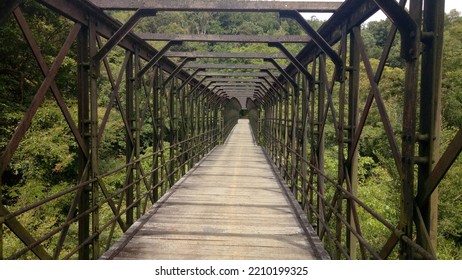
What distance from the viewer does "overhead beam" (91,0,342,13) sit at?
511 cm

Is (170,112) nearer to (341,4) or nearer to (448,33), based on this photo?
(341,4)

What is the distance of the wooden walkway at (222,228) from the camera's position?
15.5ft

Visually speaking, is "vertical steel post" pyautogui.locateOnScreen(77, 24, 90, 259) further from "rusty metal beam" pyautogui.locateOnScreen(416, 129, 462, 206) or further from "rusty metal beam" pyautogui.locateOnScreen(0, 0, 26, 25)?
"rusty metal beam" pyautogui.locateOnScreen(416, 129, 462, 206)

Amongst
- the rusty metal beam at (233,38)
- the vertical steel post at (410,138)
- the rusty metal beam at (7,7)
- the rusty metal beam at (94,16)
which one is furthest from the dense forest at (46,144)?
the vertical steel post at (410,138)

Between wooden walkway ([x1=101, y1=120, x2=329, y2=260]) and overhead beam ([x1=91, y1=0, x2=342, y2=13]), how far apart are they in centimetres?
295

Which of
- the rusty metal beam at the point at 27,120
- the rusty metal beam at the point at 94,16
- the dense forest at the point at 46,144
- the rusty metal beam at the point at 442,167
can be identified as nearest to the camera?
the rusty metal beam at the point at 442,167

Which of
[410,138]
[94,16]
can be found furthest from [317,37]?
[94,16]

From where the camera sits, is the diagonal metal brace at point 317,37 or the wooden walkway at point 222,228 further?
the diagonal metal brace at point 317,37

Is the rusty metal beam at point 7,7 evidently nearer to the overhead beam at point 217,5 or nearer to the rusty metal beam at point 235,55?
the overhead beam at point 217,5

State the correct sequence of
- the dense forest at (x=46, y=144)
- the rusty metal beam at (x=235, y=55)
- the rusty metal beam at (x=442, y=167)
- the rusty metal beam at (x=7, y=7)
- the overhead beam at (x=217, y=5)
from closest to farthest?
the rusty metal beam at (x=442, y=167), the rusty metal beam at (x=7, y=7), the overhead beam at (x=217, y=5), the rusty metal beam at (x=235, y=55), the dense forest at (x=46, y=144)

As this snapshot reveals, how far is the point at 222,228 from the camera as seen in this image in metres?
5.75

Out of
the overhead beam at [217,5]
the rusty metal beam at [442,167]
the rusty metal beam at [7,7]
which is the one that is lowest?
the rusty metal beam at [442,167]

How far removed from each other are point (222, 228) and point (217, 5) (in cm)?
304

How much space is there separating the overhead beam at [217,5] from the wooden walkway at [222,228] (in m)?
2.95
